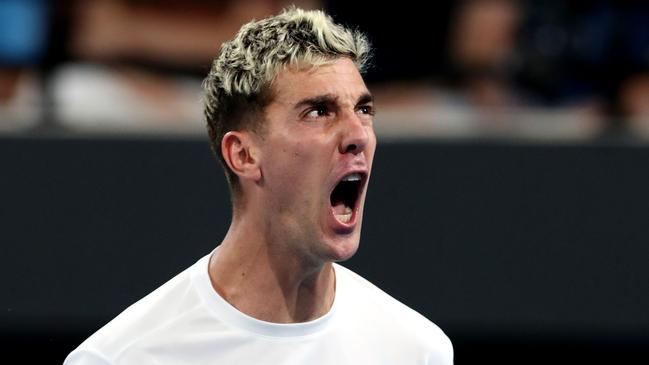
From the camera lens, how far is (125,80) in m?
6.44

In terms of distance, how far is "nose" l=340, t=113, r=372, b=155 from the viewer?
323 cm

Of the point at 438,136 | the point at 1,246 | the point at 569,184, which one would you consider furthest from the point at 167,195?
the point at 569,184

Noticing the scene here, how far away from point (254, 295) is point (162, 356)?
0.31m

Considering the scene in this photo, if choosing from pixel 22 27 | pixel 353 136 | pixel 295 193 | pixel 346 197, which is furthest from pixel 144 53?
pixel 353 136

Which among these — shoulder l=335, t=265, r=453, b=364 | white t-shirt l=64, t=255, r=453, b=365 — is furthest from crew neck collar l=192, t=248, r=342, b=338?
shoulder l=335, t=265, r=453, b=364

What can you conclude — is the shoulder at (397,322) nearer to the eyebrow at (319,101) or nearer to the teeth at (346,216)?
the teeth at (346,216)

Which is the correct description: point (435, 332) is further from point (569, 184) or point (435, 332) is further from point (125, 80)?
point (125, 80)

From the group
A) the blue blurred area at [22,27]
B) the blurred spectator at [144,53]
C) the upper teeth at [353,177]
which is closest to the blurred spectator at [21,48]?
the blue blurred area at [22,27]

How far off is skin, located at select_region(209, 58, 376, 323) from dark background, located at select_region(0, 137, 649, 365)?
96.5 inches

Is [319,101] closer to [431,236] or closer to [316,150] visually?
[316,150]

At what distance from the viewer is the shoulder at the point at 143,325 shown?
323cm

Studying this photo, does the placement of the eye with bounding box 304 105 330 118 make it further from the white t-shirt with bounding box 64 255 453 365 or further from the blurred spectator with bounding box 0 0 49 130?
the blurred spectator with bounding box 0 0 49 130

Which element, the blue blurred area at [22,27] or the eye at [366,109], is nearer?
the eye at [366,109]

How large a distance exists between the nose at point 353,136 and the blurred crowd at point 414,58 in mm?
2793
